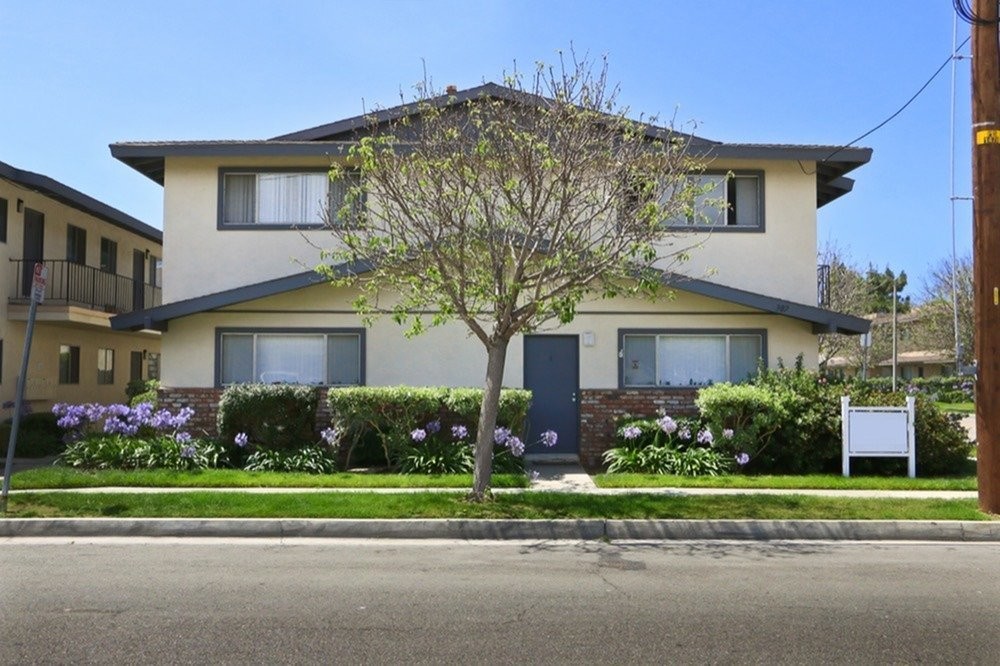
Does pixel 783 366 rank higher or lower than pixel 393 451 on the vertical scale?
higher

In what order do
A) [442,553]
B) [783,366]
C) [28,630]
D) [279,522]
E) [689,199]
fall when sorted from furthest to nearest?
[783,366] < [689,199] < [279,522] < [442,553] < [28,630]

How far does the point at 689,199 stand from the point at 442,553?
207 inches

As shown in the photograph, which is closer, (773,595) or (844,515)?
(773,595)

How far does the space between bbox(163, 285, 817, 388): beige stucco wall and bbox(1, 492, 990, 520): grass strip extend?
191 inches

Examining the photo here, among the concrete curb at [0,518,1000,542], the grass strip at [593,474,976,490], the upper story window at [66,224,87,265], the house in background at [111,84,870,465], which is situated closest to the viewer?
the concrete curb at [0,518,1000,542]

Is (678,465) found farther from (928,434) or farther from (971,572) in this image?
(971,572)

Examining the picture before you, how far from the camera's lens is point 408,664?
549 cm

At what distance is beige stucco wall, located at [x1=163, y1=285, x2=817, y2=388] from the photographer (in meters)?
16.2

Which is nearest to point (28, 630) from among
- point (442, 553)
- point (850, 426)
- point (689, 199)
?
point (442, 553)

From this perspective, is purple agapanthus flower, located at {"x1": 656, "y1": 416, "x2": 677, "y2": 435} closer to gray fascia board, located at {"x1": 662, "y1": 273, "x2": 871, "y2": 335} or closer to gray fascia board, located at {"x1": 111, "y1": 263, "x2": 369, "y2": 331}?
gray fascia board, located at {"x1": 662, "y1": 273, "x2": 871, "y2": 335}

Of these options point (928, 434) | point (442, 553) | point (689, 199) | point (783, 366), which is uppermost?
point (689, 199)

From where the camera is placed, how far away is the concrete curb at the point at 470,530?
10.1m

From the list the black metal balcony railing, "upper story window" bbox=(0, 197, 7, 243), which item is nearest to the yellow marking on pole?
the black metal balcony railing

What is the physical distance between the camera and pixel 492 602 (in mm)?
7039
